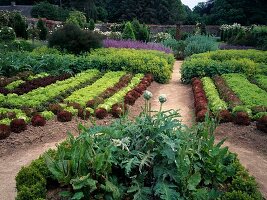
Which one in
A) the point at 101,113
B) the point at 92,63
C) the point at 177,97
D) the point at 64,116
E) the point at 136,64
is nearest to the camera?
the point at 64,116

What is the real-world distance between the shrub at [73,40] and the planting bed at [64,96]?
9.42ft

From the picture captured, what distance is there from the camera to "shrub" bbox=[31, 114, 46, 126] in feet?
22.9

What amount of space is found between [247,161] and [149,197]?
2.52 meters

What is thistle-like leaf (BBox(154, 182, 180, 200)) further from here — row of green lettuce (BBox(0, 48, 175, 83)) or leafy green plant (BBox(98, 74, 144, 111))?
row of green lettuce (BBox(0, 48, 175, 83))

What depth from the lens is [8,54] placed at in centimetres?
1306

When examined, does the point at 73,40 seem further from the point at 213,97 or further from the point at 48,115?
the point at 48,115

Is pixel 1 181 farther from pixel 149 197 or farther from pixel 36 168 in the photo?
pixel 149 197

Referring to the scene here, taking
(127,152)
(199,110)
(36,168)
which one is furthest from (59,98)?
(127,152)

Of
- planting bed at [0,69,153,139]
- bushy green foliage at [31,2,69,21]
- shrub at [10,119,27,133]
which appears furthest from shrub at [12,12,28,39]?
bushy green foliage at [31,2,69,21]

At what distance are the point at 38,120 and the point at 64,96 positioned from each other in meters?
2.19

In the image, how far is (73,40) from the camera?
14.6 m

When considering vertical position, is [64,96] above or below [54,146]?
above

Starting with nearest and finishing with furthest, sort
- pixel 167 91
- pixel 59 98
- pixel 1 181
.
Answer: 1. pixel 1 181
2. pixel 59 98
3. pixel 167 91

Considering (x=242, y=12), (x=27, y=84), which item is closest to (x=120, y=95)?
(x=27, y=84)
